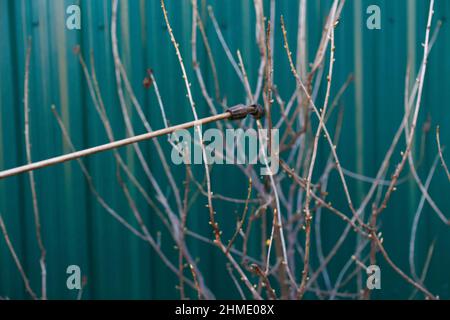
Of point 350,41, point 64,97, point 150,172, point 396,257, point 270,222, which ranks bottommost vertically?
point 396,257

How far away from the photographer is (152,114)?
8.89ft

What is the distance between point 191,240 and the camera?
2746 millimetres

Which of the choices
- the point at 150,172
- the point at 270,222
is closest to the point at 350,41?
the point at 270,222

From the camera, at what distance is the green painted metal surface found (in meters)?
2.68

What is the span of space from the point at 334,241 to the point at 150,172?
33.0 inches

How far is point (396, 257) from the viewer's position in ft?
8.90

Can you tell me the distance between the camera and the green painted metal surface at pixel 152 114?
2.68 metres

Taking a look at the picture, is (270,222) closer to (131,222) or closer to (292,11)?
(131,222)

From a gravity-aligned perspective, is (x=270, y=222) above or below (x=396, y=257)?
above

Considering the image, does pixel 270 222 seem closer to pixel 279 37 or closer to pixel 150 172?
pixel 150 172

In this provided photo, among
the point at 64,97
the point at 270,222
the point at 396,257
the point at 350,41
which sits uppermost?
the point at 350,41

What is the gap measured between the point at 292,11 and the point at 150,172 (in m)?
0.91

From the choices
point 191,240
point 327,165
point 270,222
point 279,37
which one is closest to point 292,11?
point 279,37

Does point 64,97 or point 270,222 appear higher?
point 64,97
